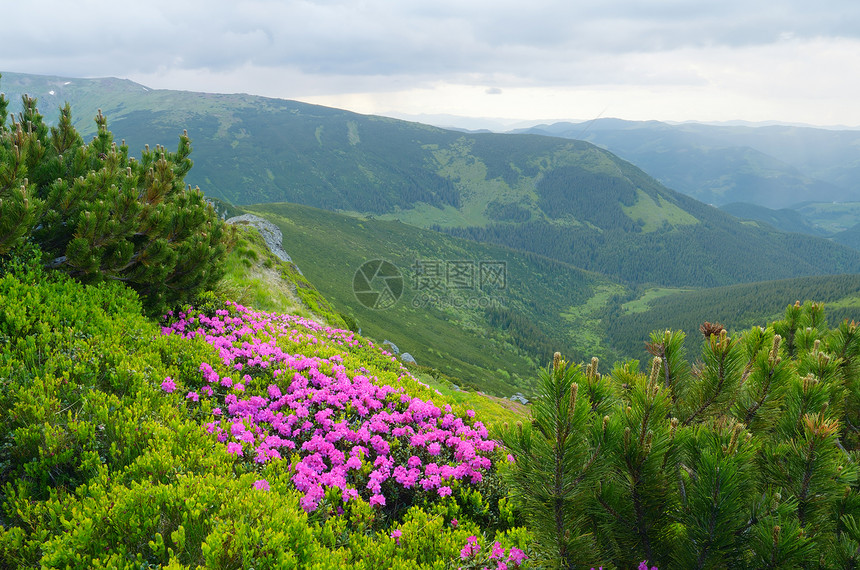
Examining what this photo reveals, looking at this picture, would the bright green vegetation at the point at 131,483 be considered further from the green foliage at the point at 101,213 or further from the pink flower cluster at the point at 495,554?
the green foliage at the point at 101,213

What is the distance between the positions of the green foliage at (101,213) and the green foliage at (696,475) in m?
9.64

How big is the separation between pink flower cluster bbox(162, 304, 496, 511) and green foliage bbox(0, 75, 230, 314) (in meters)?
1.51

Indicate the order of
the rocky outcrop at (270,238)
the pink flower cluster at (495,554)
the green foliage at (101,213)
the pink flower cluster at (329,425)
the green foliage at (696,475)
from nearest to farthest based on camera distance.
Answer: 1. the green foliage at (696,475)
2. the pink flower cluster at (495,554)
3. the pink flower cluster at (329,425)
4. the green foliage at (101,213)
5. the rocky outcrop at (270,238)

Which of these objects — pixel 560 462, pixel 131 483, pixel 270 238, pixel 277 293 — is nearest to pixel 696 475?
pixel 560 462

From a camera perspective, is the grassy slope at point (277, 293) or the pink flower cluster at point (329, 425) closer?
the pink flower cluster at point (329, 425)

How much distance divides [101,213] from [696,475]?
1082cm

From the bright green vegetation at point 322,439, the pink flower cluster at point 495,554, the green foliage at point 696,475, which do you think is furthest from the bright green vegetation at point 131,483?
the green foliage at point 696,475

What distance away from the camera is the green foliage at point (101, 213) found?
28.0 ft

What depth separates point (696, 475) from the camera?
3570mm

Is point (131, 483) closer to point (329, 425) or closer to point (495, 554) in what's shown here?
point (329, 425)

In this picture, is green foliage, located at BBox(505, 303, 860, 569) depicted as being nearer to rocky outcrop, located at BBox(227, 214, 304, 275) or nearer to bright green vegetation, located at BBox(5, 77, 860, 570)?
bright green vegetation, located at BBox(5, 77, 860, 570)

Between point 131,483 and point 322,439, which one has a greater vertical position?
point 131,483

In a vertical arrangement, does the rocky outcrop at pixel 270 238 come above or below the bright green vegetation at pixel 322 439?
below

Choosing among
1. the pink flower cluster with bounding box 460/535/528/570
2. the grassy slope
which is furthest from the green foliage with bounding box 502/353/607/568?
the grassy slope
